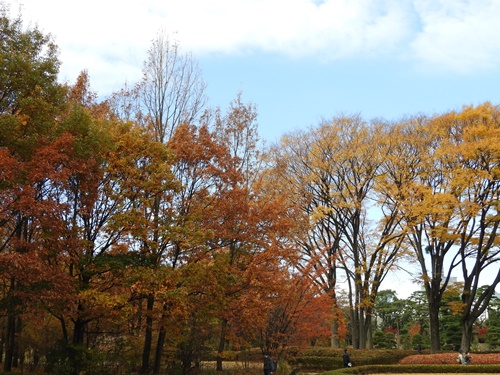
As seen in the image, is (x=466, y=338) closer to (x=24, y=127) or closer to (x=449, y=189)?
(x=449, y=189)

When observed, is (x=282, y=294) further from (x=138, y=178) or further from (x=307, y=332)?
(x=138, y=178)

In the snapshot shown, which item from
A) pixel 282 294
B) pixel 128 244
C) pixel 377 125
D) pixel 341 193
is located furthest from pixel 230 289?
pixel 377 125

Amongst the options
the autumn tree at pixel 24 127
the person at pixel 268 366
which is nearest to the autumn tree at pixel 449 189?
the person at pixel 268 366

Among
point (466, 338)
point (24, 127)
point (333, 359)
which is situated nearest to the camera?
point (24, 127)

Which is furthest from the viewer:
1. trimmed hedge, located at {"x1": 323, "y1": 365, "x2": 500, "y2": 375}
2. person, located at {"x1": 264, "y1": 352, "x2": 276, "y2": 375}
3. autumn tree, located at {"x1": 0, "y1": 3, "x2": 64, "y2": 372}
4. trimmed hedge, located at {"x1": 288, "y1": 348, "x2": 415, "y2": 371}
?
trimmed hedge, located at {"x1": 288, "y1": 348, "x2": 415, "y2": 371}

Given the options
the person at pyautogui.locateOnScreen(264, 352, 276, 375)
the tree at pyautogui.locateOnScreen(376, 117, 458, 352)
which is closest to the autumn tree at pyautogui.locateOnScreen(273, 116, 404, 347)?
the tree at pyautogui.locateOnScreen(376, 117, 458, 352)

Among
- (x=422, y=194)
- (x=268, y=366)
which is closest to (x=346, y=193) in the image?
(x=422, y=194)

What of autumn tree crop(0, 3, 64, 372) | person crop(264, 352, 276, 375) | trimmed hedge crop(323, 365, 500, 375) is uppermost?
autumn tree crop(0, 3, 64, 372)

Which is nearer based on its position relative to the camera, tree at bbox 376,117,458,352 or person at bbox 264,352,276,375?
person at bbox 264,352,276,375

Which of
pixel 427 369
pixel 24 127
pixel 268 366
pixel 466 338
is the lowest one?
pixel 427 369

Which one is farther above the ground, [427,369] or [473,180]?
[473,180]

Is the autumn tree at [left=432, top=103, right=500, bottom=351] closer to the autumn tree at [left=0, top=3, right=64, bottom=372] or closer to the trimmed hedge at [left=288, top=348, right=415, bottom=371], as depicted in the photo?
the trimmed hedge at [left=288, top=348, right=415, bottom=371]

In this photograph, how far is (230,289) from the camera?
1630cm

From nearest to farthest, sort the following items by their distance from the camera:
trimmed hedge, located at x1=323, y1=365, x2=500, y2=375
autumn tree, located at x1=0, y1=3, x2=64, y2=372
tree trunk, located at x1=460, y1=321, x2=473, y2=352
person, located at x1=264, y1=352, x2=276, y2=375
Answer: autumn tree, located at x1=0, y1=3, x2=64, y2=372 → person, located at x1=264, y1=352, x2=276, y2=375 → trimmed hedge, located at x1=323, y1=365, x2=500, y2=375 → tree trunk, located at x1=460, y1=321, x2=473, y2=352
